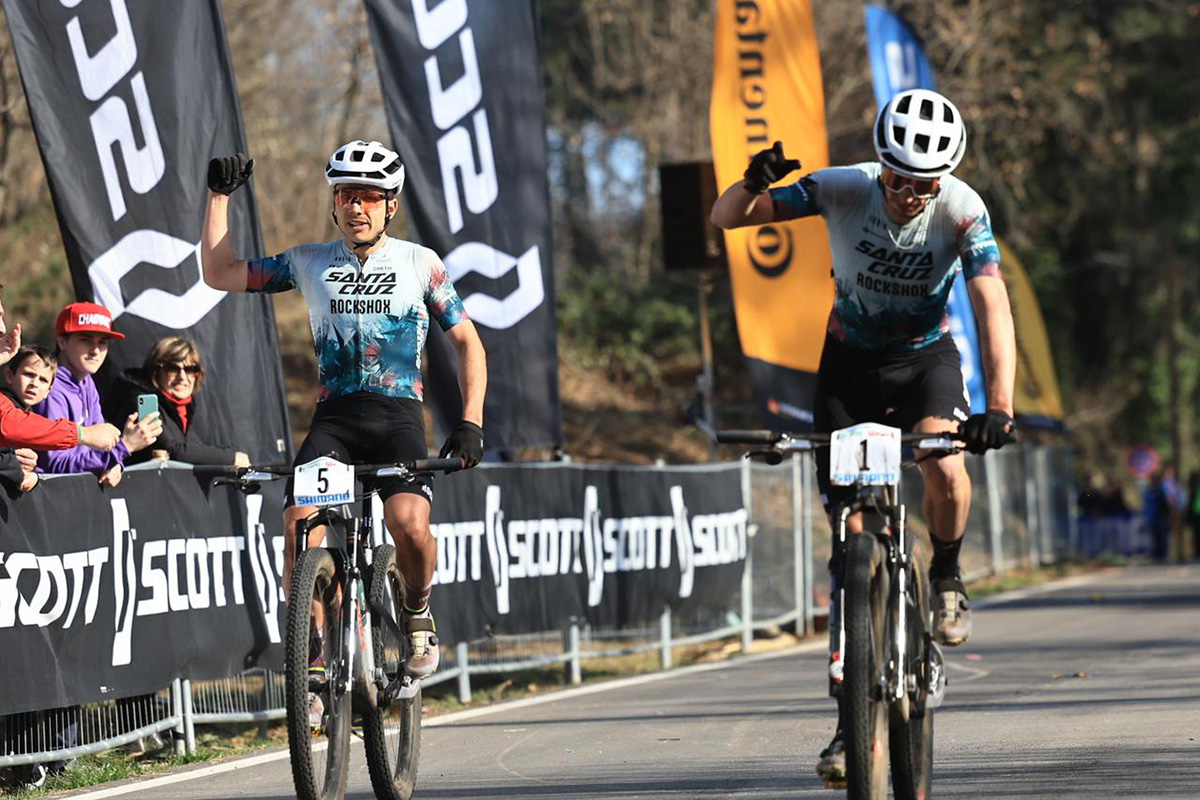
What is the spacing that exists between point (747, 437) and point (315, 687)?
164 cm

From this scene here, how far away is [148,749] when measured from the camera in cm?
944

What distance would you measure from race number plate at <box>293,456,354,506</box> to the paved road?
1.47 meters

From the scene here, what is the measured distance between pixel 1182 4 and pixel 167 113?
31.8m

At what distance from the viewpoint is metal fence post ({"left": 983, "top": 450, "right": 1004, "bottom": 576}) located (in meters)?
Result: 27.3

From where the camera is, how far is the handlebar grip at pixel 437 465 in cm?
673

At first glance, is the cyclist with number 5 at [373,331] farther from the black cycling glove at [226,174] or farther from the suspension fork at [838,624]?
the suspension fork at [838,624]

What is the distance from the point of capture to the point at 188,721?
9.53 m

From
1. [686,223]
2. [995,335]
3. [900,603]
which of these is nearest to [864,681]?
[900,603]

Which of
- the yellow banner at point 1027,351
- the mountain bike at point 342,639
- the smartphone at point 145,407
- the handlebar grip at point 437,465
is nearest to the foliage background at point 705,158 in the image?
the yellow banner at point 1027,351

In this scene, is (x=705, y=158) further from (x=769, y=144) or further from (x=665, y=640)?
(x=665, y=640)

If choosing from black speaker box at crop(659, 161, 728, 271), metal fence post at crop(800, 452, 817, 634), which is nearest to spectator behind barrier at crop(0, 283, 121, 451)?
metal fence post at crop(800, 452, 817, 634)

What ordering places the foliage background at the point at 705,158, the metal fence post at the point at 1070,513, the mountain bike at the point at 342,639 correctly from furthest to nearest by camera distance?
the metal fence post at the point at 1070,513
the foliage background at the point at 705,158
the mountain bike at the point at 342,639

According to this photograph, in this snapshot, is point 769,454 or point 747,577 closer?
point 769,454

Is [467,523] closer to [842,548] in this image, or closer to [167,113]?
[167,113]
